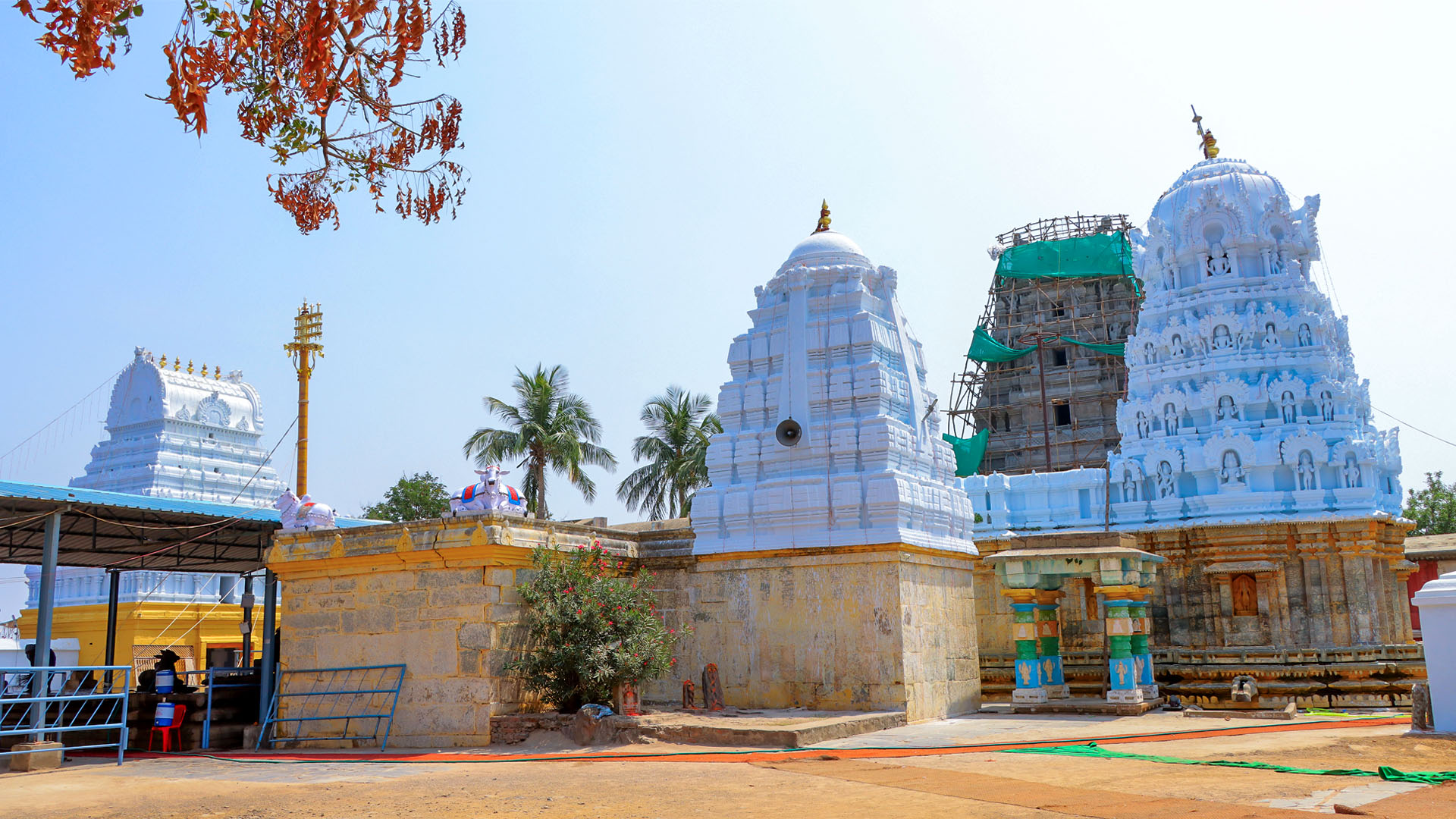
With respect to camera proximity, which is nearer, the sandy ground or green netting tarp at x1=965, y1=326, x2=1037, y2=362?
the sandy ground

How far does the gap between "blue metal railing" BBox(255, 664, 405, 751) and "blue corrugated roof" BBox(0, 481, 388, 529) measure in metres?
2.01

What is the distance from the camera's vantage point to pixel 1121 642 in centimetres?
1717

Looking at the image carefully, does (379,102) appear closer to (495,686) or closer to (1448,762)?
(495,686)

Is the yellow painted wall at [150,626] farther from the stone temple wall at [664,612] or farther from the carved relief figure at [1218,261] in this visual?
the carved relief figure at [1218,261]

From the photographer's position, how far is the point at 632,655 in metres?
14.0

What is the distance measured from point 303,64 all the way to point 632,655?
31.1 feet

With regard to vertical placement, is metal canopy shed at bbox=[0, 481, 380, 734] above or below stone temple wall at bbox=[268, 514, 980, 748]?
above

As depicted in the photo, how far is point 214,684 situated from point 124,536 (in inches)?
134

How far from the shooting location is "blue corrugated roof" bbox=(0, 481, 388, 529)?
44.5 ft

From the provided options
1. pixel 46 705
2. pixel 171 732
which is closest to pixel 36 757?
pixel 46 705

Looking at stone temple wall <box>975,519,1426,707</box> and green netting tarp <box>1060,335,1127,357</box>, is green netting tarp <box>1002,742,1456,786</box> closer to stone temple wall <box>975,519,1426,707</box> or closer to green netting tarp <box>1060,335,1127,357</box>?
stone temple wall <box>975,519,1426,707</box>

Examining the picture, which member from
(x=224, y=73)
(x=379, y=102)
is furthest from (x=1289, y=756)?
(x=224, y=73)

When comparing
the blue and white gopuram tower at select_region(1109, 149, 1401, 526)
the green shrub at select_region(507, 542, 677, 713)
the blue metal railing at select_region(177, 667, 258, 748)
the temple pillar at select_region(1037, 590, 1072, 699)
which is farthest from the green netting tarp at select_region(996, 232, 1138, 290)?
the blue metal railing at select_region(177, 667, 258, 748)

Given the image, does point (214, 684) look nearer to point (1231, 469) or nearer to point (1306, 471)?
point (1231, 469)
